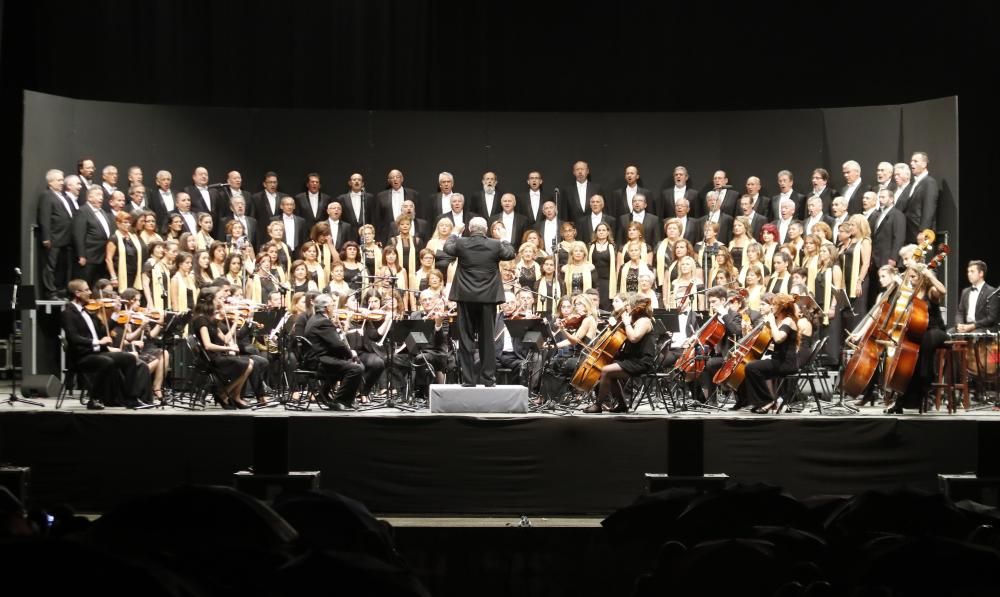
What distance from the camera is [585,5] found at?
16656mm

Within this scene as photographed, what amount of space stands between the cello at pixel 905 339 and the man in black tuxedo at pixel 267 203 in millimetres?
9292

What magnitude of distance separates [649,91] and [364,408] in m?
8.06

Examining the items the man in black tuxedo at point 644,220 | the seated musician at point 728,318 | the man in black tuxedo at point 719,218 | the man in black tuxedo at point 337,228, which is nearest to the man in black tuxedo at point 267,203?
the man in black tuxedo at point 337,228

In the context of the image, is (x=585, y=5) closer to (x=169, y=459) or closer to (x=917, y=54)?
(x=917, y=54)

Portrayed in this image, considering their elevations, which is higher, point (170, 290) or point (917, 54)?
point (917, 54)

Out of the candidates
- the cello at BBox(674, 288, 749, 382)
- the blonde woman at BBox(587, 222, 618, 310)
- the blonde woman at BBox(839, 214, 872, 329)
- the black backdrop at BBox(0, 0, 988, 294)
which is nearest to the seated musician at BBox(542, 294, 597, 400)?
the cello at BBox(674, 288, 749, 382)

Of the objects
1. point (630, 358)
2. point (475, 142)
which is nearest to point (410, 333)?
point (630, 358)

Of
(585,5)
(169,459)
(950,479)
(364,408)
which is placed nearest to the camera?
(950,479)

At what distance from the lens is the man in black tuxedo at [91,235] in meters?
14.7

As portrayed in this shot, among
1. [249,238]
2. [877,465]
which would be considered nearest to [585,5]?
[249,238]

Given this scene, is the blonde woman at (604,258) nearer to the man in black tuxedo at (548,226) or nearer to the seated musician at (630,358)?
the man in black tuxedo at (548,226)

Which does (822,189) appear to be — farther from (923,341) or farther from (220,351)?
(220,351)

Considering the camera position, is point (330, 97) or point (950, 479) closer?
point (950, 479)

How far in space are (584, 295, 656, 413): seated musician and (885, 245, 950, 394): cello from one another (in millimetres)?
2285
